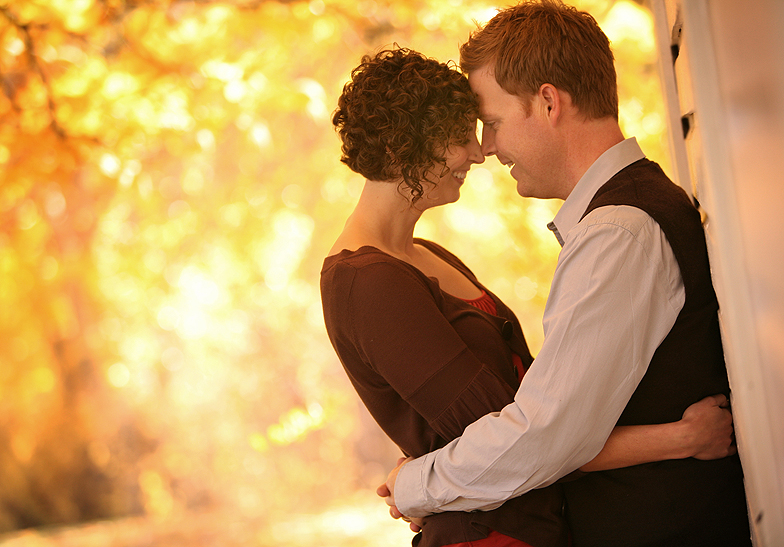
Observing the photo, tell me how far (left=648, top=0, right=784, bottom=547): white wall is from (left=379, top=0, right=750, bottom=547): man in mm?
83

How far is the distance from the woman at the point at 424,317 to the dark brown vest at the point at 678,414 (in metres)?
0.04

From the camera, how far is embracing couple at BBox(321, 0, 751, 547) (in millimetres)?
1018

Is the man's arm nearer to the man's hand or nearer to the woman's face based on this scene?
the man's hand

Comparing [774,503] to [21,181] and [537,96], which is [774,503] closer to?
[537,96]

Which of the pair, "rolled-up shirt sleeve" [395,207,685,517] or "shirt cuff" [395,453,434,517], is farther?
"shirt cuff" [395,453,434,517]

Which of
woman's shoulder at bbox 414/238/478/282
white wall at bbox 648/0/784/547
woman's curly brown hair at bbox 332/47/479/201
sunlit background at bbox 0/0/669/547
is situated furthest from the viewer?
sunlit background at bbox 0/0/669/547

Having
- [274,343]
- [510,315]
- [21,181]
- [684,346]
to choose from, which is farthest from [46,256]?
[684,346]

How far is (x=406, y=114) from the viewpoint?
4.30 ft

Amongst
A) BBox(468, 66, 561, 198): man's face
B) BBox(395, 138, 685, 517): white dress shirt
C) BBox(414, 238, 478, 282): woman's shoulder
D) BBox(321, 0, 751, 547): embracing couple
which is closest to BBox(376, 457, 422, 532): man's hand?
BBox(321, 0, 751, 547): embracing couple

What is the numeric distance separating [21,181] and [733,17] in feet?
10.1

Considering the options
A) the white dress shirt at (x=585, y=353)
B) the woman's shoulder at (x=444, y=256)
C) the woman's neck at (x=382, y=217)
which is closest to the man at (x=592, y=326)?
the white dress shirt at (x=585, y=353)

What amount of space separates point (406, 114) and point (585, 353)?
0.61m

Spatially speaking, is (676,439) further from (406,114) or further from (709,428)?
(406,114)

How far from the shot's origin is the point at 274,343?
14.0ft
